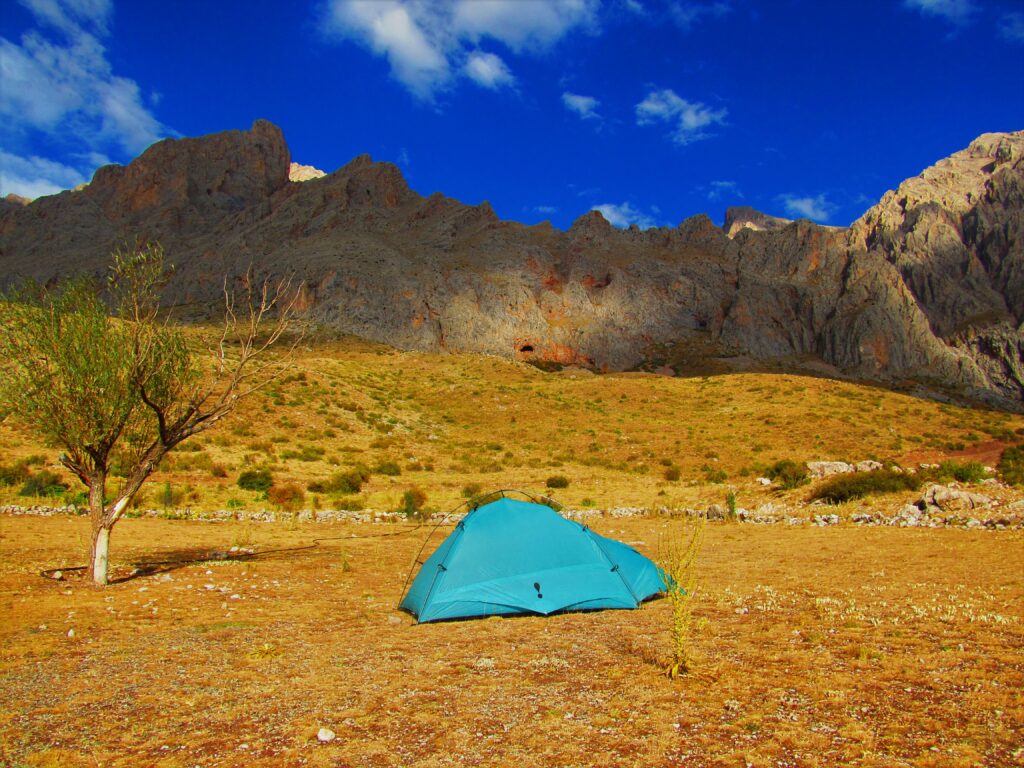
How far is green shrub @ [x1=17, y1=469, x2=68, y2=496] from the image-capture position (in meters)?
27.1

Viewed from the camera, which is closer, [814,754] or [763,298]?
[814,754]

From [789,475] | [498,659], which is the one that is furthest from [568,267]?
[498,659]

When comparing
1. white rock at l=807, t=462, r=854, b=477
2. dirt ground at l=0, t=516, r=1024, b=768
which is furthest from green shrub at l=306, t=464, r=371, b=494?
white rock at l=807, t=462, r=854, b=477

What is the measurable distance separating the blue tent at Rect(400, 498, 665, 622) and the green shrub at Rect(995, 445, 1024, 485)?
65.4 feet

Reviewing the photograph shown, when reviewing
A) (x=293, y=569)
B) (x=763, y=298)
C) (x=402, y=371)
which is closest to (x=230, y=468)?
(x=293, y=569)

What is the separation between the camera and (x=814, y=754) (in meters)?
5.05

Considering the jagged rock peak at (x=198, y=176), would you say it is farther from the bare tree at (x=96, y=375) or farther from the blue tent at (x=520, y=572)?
the blue tent at (x=520, y=572)

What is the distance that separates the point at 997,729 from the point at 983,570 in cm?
940

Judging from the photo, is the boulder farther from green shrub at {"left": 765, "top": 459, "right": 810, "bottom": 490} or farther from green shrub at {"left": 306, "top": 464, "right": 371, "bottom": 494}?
green shrub at {"left": 306, "top": 464, "right": 371, "bottom": 494}

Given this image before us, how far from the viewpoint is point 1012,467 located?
25.2 meters

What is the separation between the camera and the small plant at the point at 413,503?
26.3m

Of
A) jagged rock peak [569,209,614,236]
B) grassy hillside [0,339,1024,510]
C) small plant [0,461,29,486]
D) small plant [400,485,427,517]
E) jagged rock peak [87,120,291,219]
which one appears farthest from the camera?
jagged rock peak [87,120,291,219]

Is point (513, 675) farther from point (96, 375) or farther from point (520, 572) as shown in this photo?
point (96, 375)

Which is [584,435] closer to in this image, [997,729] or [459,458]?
[459,458]
